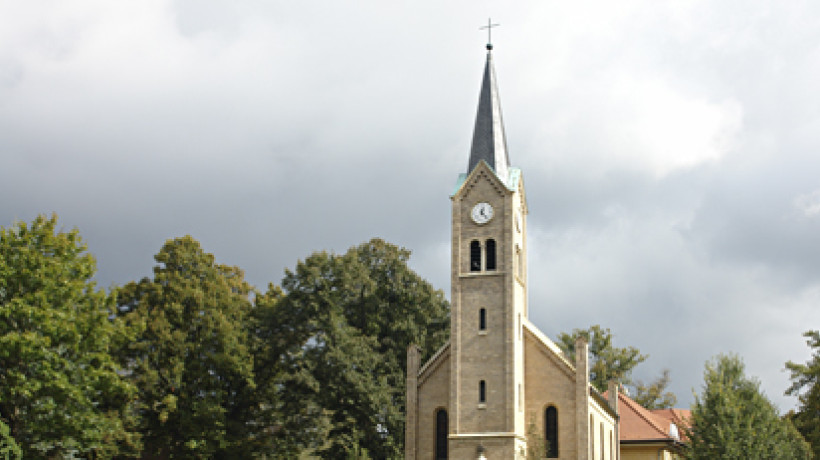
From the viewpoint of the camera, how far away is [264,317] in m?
53.9

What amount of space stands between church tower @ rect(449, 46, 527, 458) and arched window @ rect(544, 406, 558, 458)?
1.30 metres

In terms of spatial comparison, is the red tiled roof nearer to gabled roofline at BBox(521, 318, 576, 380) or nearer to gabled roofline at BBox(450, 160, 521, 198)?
gabled roofline at BBox(521, 318, 576, 380)

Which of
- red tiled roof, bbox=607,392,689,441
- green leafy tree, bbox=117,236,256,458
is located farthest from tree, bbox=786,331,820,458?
green leafy tree, bbox=117,236,256,458

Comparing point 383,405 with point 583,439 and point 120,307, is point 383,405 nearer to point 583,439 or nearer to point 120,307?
point 583,439

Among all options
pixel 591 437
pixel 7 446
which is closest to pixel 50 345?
pixel 7 446

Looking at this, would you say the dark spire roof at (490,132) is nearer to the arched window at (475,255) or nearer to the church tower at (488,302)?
the church tower at (488,302)

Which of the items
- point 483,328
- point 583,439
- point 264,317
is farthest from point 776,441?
point 264,317

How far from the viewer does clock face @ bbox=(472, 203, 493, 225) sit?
48.0m

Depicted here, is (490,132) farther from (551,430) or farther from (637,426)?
(637,426)

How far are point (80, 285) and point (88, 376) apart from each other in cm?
443

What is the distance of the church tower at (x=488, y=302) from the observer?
147ft

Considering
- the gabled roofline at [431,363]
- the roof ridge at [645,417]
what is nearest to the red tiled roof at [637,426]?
the roof ridge at [645,417]

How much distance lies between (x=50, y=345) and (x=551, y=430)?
82.2 feet

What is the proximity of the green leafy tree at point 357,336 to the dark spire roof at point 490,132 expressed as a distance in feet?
33.9
